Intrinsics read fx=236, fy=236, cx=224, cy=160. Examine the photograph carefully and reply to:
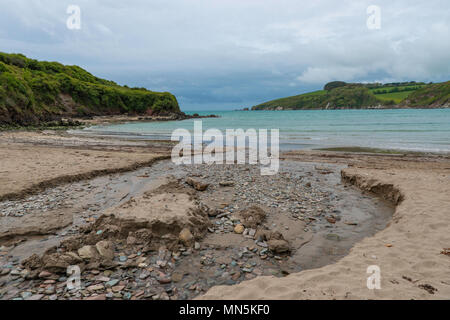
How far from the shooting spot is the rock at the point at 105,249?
499cm

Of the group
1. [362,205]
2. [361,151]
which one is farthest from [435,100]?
[362,205]

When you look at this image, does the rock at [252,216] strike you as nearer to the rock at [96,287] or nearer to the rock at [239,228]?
the rock at [239,228]

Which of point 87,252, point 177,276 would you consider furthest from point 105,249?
point 177,276

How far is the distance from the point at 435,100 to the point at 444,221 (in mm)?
163368

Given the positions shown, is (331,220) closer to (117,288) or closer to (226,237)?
(226,237)

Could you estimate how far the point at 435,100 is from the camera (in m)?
126

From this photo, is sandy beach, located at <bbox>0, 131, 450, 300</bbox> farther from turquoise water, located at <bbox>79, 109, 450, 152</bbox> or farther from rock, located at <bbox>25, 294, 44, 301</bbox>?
turquoise water, located at <bbox>79, 109, 450, 152</bbox>

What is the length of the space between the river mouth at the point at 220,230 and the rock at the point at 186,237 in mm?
168

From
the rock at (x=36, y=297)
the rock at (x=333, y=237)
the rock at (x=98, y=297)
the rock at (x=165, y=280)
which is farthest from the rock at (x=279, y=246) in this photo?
the rock at (x=36, y=297)

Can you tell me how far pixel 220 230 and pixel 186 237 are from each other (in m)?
1.21

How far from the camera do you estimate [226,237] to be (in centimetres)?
620

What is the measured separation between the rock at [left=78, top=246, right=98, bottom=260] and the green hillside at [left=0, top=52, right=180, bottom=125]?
49.3 m

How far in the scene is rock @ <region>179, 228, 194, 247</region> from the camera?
558cm

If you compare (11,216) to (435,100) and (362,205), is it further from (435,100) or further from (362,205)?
(435,100)
